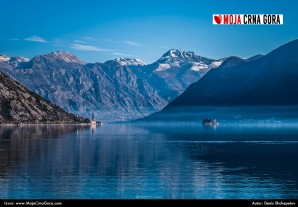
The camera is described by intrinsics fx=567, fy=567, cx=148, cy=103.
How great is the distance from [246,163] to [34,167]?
52.9 m

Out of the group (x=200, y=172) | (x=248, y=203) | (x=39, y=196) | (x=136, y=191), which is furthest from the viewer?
(x=200, y=172)

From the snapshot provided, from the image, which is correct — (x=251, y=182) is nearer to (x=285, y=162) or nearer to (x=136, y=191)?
(x=136, y=191)

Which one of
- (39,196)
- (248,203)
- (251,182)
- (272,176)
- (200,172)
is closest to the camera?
(248,203)

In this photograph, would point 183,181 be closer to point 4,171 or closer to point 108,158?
point 4,171

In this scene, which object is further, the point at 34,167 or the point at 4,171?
the point at 34,167

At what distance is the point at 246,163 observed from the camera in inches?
5630

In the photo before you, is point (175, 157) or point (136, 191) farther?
point (175, 157)

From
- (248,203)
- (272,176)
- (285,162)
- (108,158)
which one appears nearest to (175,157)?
(108,158)

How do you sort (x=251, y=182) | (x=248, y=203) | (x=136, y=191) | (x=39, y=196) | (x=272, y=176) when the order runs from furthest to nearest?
(x=272, y=176)
(x=251, y=182)
(x=136, y=191)
(x=39, y=196)
(x=248, y=203)

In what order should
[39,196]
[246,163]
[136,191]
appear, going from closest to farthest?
[39,196], [136,191], [246,163]

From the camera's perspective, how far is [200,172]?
120 m

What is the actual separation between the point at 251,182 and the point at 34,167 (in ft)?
164

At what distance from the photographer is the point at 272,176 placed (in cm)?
11175

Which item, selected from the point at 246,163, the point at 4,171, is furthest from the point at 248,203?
the point at 246,163
